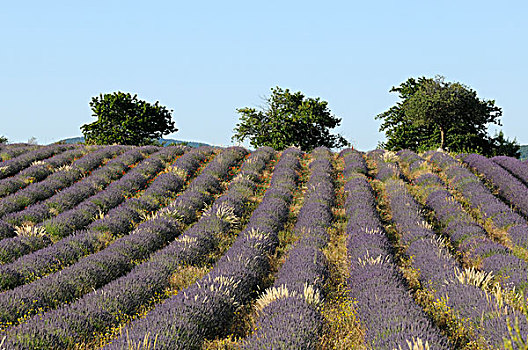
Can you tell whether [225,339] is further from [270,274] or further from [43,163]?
[43,163]

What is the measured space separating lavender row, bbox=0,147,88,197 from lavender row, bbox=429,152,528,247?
43.9 feet

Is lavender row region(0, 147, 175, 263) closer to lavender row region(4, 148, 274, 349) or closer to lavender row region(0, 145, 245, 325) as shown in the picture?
lavender row region(0, 145, 245, 325)

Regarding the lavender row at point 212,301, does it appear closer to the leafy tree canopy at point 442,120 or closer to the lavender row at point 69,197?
the lavender row at point 69,197

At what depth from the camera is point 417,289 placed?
7.30 meters

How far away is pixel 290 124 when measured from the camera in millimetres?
43875

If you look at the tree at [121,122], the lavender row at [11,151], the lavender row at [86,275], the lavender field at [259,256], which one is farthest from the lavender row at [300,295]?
the tree at [121,122]

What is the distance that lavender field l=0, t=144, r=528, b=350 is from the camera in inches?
211

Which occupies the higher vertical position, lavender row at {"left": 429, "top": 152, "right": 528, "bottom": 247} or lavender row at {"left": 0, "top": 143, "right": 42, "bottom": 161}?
lavender row at {"left": 0, "top": 143, "right": 42, "bottom": 161}

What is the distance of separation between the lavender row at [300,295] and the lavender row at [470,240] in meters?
2.79

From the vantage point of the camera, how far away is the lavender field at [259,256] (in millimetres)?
5352

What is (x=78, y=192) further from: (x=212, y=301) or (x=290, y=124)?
(x=290, y=124)

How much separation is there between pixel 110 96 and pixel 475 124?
118 ft

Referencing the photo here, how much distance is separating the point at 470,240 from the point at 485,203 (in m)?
3.59

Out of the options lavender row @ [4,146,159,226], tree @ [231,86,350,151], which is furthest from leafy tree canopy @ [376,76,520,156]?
lavender row @ [4,146,159,226]
